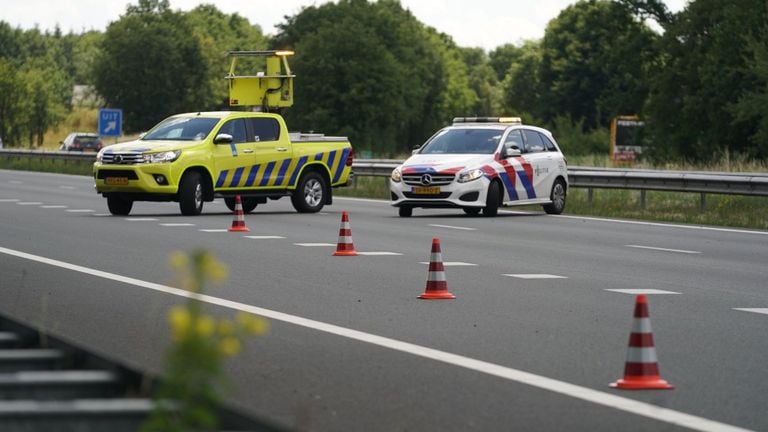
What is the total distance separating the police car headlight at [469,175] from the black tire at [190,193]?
14.1 ft

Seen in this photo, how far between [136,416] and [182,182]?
72.0 feet

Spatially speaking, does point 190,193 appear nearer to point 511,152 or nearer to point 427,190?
point 427,190

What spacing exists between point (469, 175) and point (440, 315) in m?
14.9

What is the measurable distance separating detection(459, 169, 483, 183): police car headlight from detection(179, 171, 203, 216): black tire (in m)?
4.31

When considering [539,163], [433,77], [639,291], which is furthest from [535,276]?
[433,77]

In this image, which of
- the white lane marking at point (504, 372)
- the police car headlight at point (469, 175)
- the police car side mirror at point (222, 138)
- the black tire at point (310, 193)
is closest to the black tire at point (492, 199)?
the police car headlight at point (469, 175)

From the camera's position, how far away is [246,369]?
879 centimetres

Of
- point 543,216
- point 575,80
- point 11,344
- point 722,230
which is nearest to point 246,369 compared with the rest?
point 11,344

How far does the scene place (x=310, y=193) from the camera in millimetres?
28734

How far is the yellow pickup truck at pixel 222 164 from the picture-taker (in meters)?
26.0

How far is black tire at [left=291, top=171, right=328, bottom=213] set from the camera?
28.4m

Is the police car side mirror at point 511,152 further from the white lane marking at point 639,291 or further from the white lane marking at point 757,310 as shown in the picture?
the white lane marking at point 757,310

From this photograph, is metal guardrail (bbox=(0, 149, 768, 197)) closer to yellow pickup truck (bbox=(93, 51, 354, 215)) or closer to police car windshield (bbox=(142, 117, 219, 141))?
yellow pickup truck (bbox=(93, 51, 354, 215))

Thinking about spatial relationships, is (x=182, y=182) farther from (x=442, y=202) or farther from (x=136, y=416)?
(x=136, y=416)
